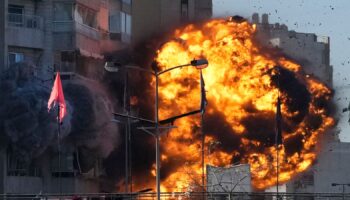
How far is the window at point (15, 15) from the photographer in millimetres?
100319

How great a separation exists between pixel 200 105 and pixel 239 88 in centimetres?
531

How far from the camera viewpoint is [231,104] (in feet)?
356

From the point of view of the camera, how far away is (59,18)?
104 meters

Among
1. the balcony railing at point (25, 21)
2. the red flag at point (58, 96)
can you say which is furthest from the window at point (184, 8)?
the red flag at point (58, 96)

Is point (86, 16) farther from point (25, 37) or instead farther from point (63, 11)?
point (25, 37)

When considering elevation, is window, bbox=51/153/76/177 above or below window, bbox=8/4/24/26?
below

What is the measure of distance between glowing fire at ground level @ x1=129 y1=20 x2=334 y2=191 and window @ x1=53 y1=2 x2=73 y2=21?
940 cm

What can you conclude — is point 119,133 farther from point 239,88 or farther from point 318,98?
point 318,98

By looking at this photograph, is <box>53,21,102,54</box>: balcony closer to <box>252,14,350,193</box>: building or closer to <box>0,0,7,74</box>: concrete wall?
<box>0,0,7,74</box>: concrete wall

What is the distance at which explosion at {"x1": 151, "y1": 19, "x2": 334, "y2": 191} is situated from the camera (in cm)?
10788

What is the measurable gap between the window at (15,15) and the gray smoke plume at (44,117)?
4.11m

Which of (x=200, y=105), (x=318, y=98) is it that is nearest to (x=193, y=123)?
(x=200, y=105)

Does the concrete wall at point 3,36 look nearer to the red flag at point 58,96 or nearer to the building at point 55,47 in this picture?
the building at point 55,47

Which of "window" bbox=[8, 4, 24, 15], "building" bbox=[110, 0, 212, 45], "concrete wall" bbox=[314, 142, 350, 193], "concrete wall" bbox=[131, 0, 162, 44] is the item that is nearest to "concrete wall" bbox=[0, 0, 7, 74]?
"window" bbox=[8, 4, 24, 15]
